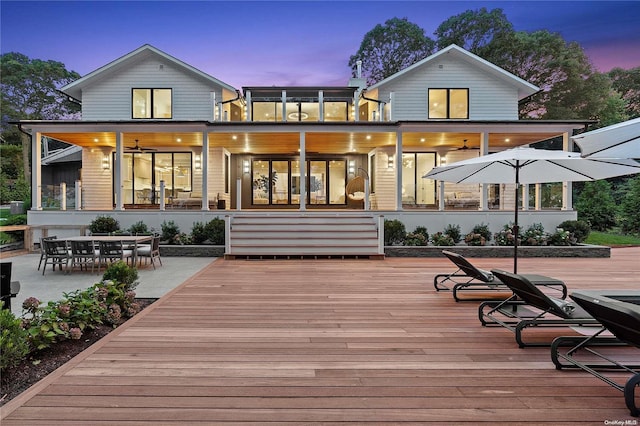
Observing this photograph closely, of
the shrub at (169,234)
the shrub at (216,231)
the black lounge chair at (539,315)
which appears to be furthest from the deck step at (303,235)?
the black lounge chair at (539,315)

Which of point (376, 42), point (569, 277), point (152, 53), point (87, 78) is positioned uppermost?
point (376, 42)

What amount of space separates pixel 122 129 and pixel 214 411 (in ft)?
43.1

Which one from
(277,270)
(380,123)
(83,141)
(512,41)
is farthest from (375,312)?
(512,41)

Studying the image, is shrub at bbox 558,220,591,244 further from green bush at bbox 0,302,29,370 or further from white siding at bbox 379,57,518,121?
green bush at bbox 0,302,29,370

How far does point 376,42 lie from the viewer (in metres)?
34.6

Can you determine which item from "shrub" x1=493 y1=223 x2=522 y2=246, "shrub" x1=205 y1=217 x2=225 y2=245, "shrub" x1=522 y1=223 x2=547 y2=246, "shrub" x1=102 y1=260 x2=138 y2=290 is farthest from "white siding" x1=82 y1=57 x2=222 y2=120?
"shrub" x1=522 y1=223 x2=547 y2=246

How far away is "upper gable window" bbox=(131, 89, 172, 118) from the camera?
16422 mm

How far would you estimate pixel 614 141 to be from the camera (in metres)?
3.25

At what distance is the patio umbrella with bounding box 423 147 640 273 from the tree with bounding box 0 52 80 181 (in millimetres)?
37088

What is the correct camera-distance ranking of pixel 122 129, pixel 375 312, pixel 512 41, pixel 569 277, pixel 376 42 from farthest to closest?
1. pixel 376 42
2. pixel 512 41
3. pixel 122 129
4. pixel 569 277
5. pixel 375 312

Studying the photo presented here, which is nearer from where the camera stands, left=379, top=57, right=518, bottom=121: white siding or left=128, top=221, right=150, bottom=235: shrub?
left=128, top=221, right=150, bottom=235: shrub

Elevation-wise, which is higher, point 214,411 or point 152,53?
point 152,53

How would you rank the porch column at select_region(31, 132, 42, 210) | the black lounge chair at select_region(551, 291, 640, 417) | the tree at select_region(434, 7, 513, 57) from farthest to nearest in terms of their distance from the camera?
the tree at select_region(434, 7, 513, 57) → the porch column at select_region(31, 132, 42, 210) → the black lounge chair at select_region(551, 291, 640, 417)

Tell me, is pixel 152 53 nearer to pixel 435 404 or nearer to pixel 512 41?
pixel 435 404
